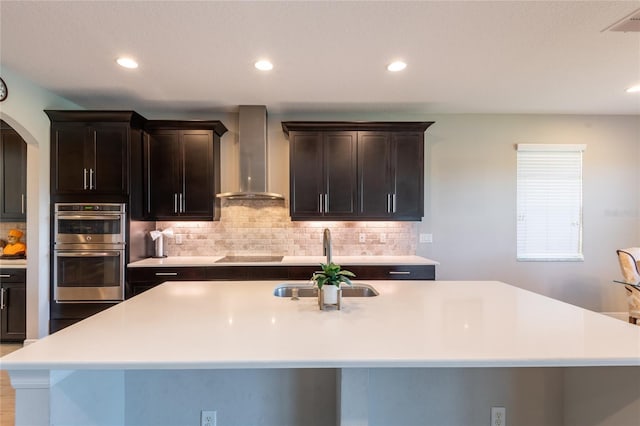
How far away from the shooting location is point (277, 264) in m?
3.30

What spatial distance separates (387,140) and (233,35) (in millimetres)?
2021

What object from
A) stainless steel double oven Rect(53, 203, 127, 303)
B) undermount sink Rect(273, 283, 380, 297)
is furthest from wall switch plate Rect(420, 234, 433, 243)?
stainless steel double oven Rect(53, 203, 127, 303)

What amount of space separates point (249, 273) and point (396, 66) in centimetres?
242

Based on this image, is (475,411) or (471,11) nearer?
(475,411)

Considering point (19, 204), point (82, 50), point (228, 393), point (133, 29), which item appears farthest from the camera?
point (19, 204)

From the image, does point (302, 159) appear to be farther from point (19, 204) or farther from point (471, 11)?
point (19, 204)

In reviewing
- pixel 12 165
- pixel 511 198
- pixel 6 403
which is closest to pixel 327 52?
pixel 511 198

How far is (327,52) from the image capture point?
7.97 ft

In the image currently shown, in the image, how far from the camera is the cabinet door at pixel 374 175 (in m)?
3.61

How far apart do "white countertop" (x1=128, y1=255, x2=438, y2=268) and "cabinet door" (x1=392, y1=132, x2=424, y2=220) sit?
557 mm

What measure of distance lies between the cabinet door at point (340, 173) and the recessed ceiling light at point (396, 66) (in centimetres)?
99

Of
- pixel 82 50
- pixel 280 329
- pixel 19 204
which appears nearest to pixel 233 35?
pixel 82 50

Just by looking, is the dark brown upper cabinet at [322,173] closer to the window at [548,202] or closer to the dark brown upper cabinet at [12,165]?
the window at [548,202]

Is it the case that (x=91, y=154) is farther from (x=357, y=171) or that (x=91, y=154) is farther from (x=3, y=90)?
(x=357, y=171)
